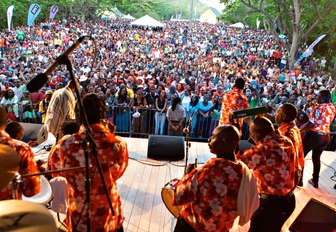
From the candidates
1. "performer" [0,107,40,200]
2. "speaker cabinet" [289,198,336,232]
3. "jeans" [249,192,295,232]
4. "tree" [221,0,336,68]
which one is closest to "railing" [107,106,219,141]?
"speaker cabinet" [289,198,336,232]

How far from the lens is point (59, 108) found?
15.1ft

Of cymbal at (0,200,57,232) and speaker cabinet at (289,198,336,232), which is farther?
speaker cabinet at (289,198,336,232)

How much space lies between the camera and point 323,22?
2034 centimetres

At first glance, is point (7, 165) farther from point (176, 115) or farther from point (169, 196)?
point (176, 115)

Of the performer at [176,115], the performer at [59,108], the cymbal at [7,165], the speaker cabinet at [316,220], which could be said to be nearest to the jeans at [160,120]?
the performer at [176,115]

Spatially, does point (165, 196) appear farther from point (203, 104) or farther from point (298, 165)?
point (203, 104)

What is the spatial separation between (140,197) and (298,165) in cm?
209

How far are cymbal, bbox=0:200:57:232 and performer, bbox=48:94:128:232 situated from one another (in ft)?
2.85

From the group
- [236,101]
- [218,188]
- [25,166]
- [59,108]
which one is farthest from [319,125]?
[25,166]

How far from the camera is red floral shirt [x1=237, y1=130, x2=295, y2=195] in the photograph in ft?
8.51

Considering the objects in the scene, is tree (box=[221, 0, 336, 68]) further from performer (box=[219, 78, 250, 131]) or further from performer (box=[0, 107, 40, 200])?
performer (box=[0, 107, 40, 200])

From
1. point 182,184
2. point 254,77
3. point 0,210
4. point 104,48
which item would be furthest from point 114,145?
point 104,48

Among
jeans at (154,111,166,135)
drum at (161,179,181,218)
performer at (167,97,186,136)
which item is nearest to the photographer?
drum at (161,179,181,218)

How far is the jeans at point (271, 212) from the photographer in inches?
111
